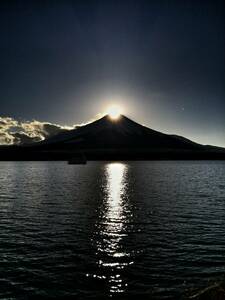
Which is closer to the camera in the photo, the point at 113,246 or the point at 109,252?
the point at 109,252

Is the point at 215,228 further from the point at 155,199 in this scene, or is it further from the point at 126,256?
the point at 155,199

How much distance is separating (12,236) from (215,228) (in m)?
24.0

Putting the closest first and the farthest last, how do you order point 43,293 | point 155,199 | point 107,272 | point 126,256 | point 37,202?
point 43,293, point 107,272, point 126,256, point 37,202, point 155,199

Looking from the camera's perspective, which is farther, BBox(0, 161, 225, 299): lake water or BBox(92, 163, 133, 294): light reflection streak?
BBox(92, 163, 133, 294): light reflection streak

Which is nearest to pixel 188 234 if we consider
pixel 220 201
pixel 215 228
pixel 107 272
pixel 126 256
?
pixel 215 228

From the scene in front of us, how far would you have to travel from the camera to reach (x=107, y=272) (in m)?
26.3

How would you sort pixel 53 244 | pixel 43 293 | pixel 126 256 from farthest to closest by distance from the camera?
pixel 53 244 < pixel 126 256 < pixel 43 293

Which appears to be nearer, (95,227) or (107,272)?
(107,272)

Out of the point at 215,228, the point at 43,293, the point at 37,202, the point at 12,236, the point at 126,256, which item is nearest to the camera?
the point at 43,293

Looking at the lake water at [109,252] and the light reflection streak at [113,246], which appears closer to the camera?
the lake water at [109,252]

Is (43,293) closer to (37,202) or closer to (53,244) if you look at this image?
(53,244)

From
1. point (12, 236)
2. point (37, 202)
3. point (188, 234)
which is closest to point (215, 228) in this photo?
point (188, 234)

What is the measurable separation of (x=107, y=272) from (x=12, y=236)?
50.0 ft

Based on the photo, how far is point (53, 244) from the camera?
34219mm
